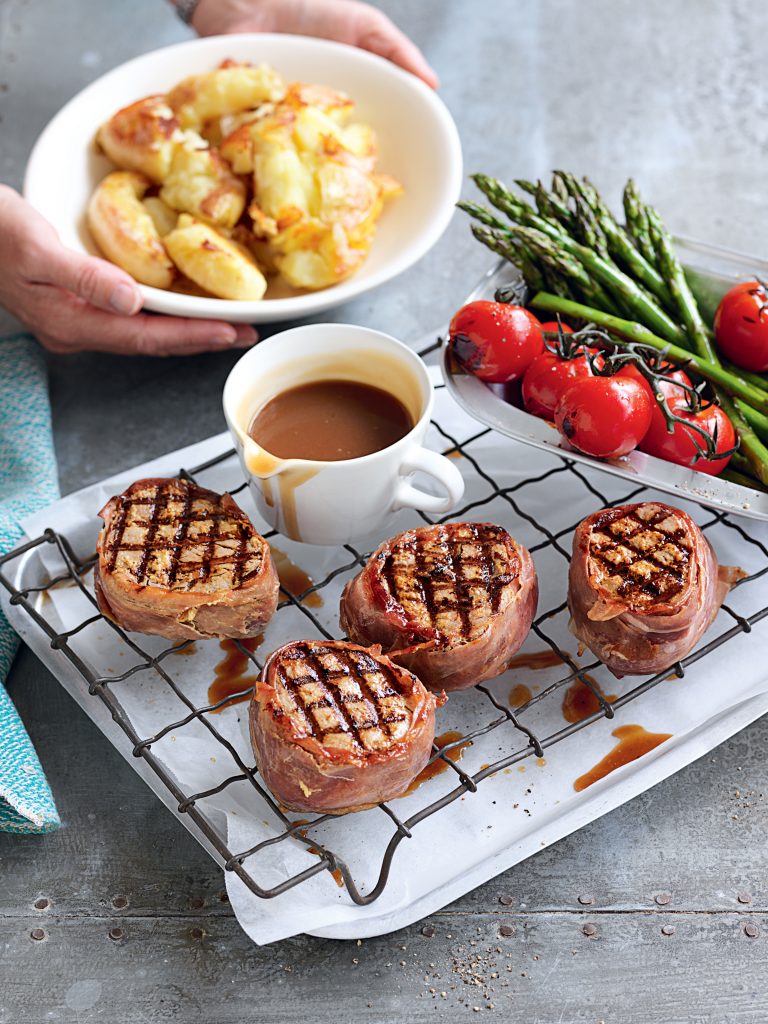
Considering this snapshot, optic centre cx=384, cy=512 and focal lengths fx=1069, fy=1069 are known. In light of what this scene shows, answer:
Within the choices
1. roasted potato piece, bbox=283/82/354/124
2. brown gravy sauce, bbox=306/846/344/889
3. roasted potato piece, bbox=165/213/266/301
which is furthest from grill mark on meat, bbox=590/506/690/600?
roasted potato piece, bbox=283/82/354/124

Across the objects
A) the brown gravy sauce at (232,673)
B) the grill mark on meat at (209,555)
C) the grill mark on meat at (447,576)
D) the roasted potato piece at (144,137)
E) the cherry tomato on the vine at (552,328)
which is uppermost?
the roasted potato piece at (144,137)

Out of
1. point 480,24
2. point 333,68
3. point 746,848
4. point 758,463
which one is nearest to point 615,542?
point 758,463

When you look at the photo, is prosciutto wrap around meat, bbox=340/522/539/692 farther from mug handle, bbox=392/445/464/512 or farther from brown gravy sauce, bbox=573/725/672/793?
brown gravy sauce, bbox=573/725/672/793

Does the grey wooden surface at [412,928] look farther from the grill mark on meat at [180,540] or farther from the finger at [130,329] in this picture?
the finger at [130,329]

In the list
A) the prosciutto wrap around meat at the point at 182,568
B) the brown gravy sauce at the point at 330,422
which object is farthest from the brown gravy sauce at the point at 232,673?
the brown gravy sauce at the point at 330,422

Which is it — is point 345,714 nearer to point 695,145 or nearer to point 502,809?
point 502,809

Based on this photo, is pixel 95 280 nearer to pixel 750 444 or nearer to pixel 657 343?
pixel 657 343
